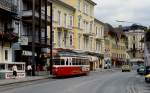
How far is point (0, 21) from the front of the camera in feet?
145

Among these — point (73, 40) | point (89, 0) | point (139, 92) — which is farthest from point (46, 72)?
point (89, 0)

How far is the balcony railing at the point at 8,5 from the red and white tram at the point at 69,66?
712 centimetres

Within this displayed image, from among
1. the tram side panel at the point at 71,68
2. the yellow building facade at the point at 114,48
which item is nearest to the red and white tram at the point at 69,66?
the tram side panel at the point at 71,68

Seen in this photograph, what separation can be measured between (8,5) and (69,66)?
10.1 m

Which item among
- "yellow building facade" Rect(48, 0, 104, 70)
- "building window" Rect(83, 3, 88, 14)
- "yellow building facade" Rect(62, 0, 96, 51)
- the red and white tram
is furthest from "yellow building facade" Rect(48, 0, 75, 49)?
the red and white tram

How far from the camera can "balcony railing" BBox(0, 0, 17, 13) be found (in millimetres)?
42125

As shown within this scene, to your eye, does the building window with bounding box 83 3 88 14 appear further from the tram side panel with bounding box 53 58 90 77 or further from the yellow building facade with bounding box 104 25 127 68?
the yellow building facade with bounding box 104 25 127 68

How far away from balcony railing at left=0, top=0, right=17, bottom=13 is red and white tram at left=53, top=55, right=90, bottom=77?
712cm

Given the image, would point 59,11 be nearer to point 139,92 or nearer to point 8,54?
point 8,54

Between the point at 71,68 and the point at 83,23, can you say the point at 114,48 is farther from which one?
the point at 71,68

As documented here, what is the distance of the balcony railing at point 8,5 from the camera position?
42125mm

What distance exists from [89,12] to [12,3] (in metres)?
36.8

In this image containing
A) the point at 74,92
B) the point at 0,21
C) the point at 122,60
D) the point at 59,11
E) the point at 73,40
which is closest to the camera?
the point at 74,92

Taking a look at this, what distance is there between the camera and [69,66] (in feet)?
158
